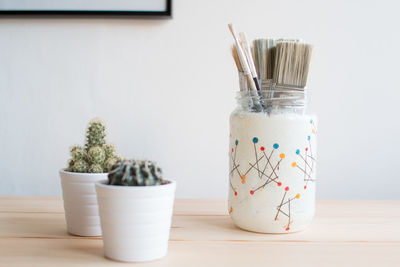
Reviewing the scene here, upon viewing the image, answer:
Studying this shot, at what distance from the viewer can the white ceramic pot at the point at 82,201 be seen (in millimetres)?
555

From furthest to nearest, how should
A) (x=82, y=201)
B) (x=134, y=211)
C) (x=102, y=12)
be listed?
(x=102, y=12) < (x=82, y=201) < (x=134, y=211)

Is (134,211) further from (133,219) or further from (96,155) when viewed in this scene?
(96,155)

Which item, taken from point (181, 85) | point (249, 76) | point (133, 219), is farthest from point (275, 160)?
point (181, 85)

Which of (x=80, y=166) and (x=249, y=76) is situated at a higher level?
(x=249, y=76)

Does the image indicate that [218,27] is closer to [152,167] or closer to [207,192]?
[207,192]

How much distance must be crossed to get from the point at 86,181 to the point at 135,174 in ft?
0.39

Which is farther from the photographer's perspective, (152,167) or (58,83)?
(58,83)

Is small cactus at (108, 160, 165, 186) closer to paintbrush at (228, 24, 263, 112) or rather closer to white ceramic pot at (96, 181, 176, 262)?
white ceramic pot at (96, 181, 176, 262)

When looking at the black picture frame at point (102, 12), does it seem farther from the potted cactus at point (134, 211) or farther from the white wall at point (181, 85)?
the potted cactus at point (134, 211)

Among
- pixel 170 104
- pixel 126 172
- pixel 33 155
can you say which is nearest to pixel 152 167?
pixel 126 172

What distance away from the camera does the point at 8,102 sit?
38.5 inches

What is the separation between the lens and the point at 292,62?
584mm

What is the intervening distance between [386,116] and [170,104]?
527mm

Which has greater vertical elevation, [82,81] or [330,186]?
[82,81]
